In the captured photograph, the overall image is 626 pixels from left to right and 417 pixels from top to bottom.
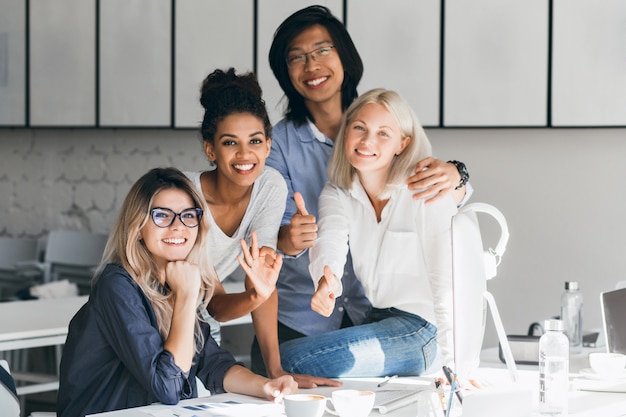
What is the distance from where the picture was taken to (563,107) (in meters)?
4.04

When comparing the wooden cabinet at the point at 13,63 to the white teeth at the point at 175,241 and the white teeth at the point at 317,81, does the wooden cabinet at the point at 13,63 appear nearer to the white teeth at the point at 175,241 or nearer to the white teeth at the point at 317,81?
the white teeth at the point at 317,81

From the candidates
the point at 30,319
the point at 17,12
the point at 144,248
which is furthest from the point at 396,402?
the point at 17,12

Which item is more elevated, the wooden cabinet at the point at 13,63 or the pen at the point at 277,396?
the wooden cabinet at the point at 13,63

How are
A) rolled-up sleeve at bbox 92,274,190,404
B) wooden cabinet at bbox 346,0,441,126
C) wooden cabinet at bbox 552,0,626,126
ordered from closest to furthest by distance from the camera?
rolled-up sleeve at bbox 92,274,190,404 < wooden cabinet at bbox 552,0,626,126 < wooden cabinet at bbox 346,0,441,126

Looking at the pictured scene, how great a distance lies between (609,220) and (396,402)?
2379 mm

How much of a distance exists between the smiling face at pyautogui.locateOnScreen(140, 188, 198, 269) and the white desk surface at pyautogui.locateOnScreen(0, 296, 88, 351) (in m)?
1.07

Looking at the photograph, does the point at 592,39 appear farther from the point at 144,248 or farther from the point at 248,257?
the point at 144,248

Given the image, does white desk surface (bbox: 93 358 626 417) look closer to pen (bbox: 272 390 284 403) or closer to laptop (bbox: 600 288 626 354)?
pen (bbox: 272 390 284 403)

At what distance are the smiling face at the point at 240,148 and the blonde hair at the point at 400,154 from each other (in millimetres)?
227

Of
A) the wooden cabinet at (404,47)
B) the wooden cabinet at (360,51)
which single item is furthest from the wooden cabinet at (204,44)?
the wooden cabinet at (404,47)

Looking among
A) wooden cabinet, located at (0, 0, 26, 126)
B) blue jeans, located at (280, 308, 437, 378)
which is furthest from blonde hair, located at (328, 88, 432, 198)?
wooden cabinet, located at (0, 0, 26, 126)

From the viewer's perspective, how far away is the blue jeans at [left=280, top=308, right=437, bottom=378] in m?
2.33

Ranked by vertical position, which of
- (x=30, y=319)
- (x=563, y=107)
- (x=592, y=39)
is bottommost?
(x=30, y=319)

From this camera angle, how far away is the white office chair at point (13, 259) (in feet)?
18.2
